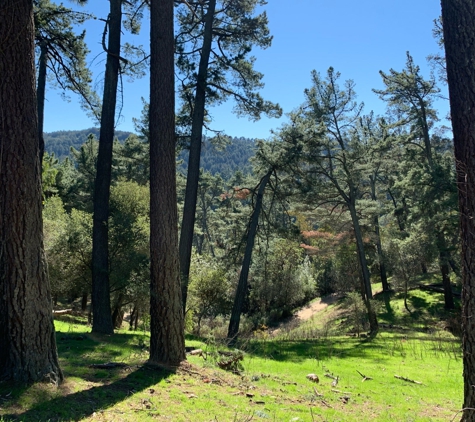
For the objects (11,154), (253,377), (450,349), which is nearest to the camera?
(11,154)

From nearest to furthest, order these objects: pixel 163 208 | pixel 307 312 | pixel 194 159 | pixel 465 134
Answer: pixel 465 134
pixel 163 208
pixel 194 159
pixel 307 312

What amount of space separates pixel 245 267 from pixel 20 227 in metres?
10.5

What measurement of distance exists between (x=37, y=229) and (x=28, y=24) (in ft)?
8.27

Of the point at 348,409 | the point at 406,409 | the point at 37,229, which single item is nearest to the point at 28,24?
the point at 37,229

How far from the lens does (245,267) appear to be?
1406 cm

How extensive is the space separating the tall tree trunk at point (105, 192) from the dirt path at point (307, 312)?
55.2 feet

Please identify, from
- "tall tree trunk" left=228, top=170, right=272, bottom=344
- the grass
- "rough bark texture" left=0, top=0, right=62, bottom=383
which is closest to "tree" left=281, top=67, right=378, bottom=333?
"tall tree trunk" left=228, top=170, right=272, bottom=344

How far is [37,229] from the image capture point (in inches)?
168

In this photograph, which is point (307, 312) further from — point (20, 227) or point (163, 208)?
point (20, 227)

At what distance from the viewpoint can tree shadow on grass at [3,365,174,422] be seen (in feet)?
11.3

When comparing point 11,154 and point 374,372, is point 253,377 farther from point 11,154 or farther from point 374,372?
point 11,154

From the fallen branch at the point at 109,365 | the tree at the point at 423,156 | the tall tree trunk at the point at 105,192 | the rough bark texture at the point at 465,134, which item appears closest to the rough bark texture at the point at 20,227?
the fallen branch at the point at 109,365

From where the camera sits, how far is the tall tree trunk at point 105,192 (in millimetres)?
9438

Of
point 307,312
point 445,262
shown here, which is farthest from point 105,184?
point 307,312
